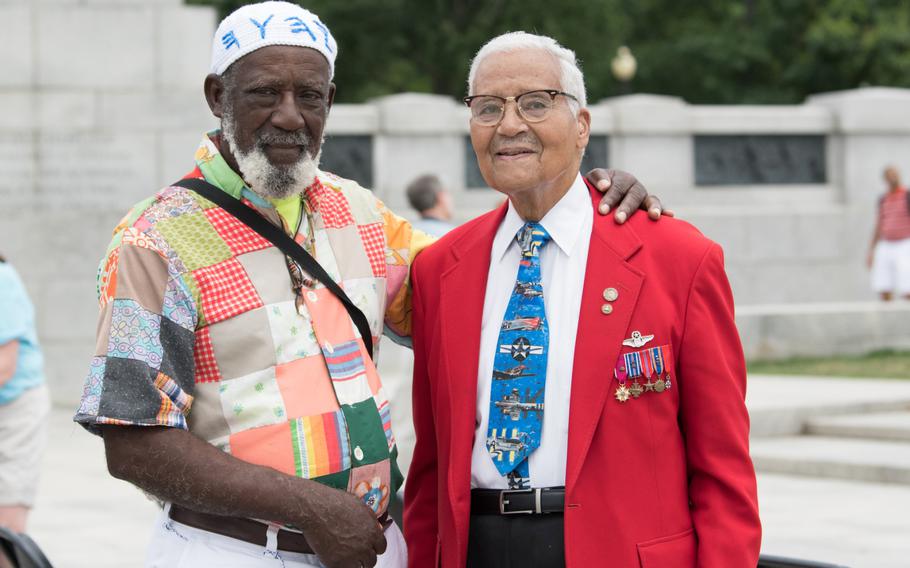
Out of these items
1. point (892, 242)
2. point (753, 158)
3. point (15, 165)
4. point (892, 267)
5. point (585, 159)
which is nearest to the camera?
point (15, 165)

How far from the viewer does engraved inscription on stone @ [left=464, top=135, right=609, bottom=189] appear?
16953 millimetres

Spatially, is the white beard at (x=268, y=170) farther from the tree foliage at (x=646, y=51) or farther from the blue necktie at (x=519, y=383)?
the tree foliage at (x=646, y=51)

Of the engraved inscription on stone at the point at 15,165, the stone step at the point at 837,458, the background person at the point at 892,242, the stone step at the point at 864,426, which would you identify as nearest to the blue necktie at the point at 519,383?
the stone step at the point at 837,458

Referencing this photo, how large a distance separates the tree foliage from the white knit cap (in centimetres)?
2998

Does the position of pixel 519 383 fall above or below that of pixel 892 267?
below

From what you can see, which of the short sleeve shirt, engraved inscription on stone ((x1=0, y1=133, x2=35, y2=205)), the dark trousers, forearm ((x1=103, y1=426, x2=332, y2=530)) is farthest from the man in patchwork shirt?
engraved inscription on stone ((x1=0, y1=133, x2=35, y2=205))

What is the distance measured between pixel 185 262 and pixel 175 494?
0.52 meters

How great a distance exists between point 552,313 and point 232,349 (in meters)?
0.75

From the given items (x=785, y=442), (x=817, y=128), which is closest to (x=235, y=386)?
(x=785, y=442)

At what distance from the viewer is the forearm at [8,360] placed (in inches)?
221

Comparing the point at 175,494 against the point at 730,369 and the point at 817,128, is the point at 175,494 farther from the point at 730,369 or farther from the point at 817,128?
the point at 817,128

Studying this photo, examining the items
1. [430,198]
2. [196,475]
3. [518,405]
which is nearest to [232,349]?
[196,475]

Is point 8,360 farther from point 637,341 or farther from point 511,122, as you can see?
point 637,341

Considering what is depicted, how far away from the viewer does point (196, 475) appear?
3006 mm
